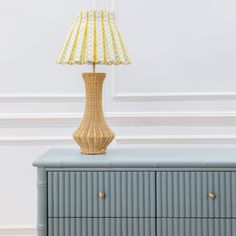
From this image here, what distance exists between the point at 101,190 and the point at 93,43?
0.66m

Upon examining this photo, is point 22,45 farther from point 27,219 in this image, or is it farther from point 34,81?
point 27,219

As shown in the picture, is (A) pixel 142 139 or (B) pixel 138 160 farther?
(A) pixel 142 139

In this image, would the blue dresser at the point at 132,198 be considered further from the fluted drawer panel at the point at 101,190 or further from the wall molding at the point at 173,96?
the wall molding at the point at 173,96

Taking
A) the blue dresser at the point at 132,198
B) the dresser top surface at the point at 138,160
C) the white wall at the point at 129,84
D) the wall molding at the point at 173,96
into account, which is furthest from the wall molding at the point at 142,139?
the blue dresser at the point at 132,198

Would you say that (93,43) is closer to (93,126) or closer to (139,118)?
(93,126)

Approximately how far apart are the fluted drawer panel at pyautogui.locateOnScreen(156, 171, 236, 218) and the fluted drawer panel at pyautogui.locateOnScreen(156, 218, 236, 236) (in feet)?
0.07

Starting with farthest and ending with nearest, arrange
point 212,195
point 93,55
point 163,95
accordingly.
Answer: point 163,95, point 93,55, point 212,195

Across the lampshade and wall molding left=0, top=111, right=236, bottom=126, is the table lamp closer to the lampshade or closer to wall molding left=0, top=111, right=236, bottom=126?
the lampshade

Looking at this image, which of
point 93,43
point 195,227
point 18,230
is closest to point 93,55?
point 93,43

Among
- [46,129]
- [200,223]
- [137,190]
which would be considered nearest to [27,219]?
[46,129]

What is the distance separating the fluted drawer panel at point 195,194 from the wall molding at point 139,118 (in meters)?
0.61

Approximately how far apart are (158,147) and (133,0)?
810 millimetres

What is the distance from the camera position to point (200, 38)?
2695 mm

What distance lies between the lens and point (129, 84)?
2.72 metres
